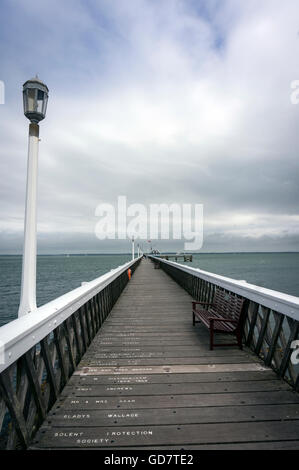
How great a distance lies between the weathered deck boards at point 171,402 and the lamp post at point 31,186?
3.74ft

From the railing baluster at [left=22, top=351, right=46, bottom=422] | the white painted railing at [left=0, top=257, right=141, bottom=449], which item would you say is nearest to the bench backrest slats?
the white painted railing at [left=0, top=257, right=141, bottom=449]

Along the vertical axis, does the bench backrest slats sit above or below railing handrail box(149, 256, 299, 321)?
below

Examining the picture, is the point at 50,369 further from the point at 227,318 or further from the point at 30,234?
the point at 227,318

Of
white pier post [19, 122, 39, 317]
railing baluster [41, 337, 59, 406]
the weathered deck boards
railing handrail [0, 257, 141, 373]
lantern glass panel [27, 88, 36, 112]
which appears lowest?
the weathered deck boards

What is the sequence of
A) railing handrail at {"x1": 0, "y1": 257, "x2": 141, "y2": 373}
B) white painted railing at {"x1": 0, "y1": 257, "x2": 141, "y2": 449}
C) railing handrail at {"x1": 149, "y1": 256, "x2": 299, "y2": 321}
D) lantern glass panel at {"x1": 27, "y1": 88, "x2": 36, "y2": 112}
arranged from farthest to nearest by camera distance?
1. lantern glass panel at {"x1": 27, "y1": 88, "x2": 36, "y2": 112}
2. railing handrail at {"x1": 149, "y1": 256, "x2": 299, "y2": 321}
3. white painted railing at {"x1": 0, "y1": 257, "x2": 141, "y2": 449}
4. railing handrail at {"x1": 0, "y1": 257, "x2": 141, "y2": 373}

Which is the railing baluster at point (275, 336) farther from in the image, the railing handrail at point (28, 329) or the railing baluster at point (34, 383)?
the railing baluster at point (34, 383)

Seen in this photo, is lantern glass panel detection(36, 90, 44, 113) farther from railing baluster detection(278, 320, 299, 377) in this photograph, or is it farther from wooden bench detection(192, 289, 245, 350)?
railing baluster detection(278, 320, 299, 377)

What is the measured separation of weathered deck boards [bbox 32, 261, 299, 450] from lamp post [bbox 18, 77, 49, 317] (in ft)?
3.74

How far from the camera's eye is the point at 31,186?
2996 mm

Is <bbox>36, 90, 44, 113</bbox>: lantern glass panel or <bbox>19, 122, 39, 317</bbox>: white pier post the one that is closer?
<bbox>19, 122, 39, 317</bbox>: white pier post

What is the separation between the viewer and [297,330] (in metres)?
2.77

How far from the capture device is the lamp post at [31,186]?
8.99 feet

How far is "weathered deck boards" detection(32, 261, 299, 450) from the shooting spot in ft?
6.49

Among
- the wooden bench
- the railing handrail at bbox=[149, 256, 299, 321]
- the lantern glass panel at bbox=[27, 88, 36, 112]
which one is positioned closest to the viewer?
the railing handrail at bbox=[149, 256, 299, 321]
